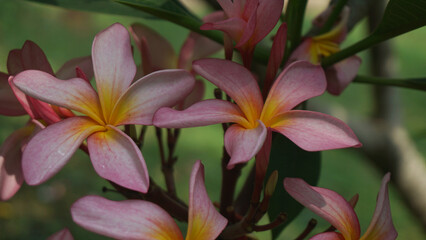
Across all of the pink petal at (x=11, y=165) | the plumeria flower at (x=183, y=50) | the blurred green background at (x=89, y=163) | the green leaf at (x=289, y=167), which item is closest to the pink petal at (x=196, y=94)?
the plumeria flower at (x=183, y=50)

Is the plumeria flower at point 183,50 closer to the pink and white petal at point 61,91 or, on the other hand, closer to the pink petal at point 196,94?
the pink petal at point 196,94

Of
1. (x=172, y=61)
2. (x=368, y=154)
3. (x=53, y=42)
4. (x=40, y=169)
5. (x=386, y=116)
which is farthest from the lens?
(x=53, y=42)

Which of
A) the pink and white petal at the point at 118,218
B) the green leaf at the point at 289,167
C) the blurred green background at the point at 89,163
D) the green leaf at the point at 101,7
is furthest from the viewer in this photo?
the blurred green background at the point at 89,163

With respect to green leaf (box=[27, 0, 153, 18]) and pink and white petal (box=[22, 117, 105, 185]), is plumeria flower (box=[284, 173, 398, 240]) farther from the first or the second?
green leaf (box=[27, 0, 153, 18])

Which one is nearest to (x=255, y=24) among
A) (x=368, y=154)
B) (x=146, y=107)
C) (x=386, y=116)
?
(x=146, y=107)

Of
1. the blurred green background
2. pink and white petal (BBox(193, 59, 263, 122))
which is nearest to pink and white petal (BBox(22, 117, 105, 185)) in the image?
pink and white petal (BBox(193, 59, 263, 122))

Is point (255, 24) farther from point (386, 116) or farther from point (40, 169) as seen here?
point (386, 116)
